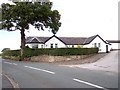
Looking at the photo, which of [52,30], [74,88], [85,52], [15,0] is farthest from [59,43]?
[74,88]

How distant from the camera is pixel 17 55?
66375 millimetres

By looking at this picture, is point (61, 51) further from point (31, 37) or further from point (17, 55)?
point (31, 37)

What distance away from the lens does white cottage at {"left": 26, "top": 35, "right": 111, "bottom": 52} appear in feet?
261

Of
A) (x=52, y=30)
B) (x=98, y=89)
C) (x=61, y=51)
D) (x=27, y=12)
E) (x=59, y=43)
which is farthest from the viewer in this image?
(x=59, y=43)

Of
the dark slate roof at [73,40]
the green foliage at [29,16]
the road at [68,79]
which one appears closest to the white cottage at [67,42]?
the dark slate roof at [73,40]

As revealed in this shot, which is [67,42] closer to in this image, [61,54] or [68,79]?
[61,54]

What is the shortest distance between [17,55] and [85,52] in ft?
64.6

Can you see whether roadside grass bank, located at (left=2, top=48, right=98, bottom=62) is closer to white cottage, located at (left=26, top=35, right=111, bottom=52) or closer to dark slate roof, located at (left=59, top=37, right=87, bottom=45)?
white cottage, located at (left=26, top=35, right=111, bottom=52)

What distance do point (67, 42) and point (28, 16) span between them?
1114 inches

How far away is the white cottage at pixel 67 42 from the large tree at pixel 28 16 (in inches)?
621

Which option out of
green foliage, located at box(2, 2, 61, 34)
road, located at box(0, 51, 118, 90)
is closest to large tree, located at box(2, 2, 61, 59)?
green foliage, located at box(2, 2, 61, 34)

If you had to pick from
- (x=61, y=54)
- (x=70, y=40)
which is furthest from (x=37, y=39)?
(x=61, y=54)

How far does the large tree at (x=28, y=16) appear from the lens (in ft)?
194

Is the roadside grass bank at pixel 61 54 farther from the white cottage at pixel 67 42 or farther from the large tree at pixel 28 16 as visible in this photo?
the white cottage at pixel 67 42
